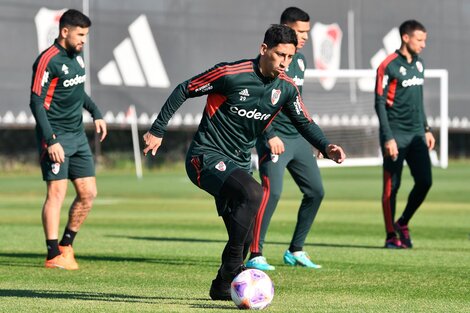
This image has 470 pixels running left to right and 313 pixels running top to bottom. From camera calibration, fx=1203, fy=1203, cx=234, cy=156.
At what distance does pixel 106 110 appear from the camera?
1325 inches

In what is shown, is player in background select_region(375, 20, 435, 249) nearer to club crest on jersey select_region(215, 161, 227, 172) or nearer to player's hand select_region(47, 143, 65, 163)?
player's hand select_region(47, 143, 65, 163)

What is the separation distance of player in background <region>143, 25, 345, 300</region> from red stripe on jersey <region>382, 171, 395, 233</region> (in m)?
4.43

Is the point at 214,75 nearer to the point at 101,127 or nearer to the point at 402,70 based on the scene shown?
the point at 101,127

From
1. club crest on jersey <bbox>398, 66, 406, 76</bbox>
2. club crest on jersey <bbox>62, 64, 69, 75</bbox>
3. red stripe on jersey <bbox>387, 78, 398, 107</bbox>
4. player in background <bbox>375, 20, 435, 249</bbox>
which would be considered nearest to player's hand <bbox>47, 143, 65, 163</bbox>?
club crest on jersey <bbox>62, 64, 69, 75</bbox>

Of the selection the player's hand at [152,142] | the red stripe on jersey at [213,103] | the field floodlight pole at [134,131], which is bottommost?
the field floodlight pole at [134,131]

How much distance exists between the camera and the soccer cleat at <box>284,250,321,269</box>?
1085cm

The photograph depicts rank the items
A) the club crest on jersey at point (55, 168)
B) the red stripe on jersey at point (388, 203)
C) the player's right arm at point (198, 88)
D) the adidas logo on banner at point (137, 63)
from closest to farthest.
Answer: the player's right arm at point (198, 88)
the club crest on jersey at point (55, 168)
the red stripe on jersey at point (388, 203)
the adidas logo on banner at point (137, 63)

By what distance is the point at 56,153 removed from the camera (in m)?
10.4

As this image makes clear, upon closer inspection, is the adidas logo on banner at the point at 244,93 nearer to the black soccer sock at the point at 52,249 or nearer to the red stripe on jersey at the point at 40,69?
the red stripe on jersey at the point at 40,69

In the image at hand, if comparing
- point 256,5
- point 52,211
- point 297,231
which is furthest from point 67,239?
point 256,5

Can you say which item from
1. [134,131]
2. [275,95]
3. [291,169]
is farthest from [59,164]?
[134,131]

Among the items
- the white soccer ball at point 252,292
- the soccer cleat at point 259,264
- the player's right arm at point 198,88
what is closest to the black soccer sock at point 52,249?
the soccer cleat at point 259,264

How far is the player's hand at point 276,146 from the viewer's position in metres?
10.4

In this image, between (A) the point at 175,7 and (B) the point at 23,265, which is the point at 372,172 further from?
(B) the point at 23,265
